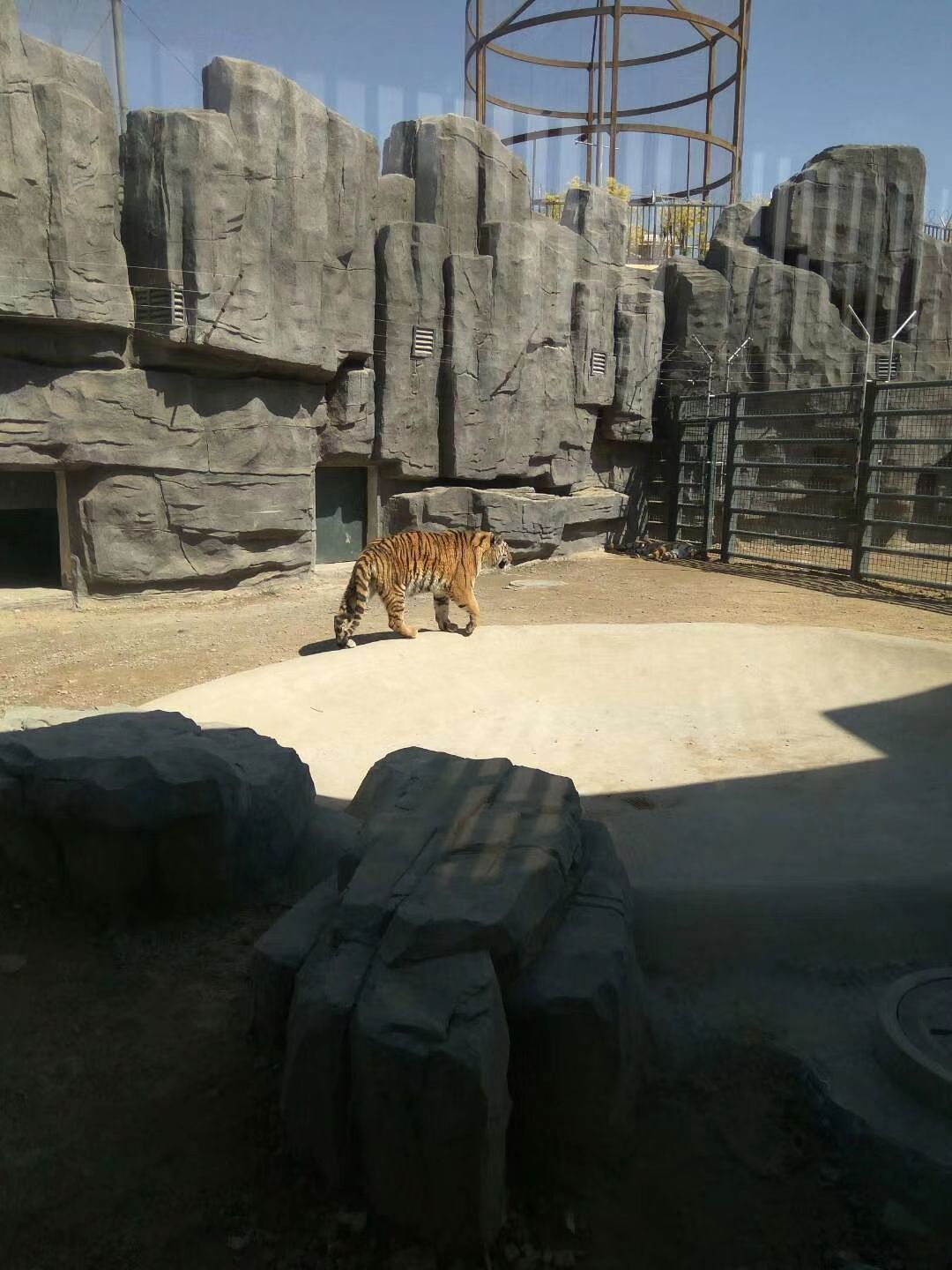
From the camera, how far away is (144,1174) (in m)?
1.75

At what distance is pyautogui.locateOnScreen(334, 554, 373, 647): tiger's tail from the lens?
6.55m

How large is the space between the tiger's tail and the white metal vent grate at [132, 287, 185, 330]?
309 centimetres

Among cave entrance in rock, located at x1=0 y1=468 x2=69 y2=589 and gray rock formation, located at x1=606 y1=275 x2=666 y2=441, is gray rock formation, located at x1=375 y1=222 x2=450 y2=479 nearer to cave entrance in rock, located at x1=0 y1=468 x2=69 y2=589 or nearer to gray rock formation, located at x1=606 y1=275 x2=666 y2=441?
gray rock formation, located at x1=606 y1=275 x2=666 y2=441

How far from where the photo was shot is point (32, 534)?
895 centimetres

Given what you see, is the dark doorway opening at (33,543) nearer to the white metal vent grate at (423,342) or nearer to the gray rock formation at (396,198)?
the white metal vent grate at (423,342)

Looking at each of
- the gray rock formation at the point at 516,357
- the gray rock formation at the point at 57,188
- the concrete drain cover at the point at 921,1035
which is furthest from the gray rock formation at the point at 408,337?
the concrete drain cover at the point at 921,1035

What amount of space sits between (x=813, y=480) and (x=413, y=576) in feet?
31.3

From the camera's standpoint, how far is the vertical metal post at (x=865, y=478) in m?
9.62

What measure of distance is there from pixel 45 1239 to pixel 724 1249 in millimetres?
1186

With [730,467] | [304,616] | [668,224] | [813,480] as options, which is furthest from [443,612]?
[668,224]

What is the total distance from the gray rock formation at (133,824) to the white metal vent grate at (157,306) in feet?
20.3

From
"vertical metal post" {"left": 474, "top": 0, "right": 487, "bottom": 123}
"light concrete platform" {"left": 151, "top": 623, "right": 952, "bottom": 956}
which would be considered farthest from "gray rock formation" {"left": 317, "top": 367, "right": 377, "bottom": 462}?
"vertical metal post" {"left": 474, "top": 0, "right": 487, "bottom": 123}

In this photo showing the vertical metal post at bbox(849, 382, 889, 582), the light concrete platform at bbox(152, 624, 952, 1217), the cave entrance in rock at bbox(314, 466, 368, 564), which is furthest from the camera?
the cave entrance in rock at bbox(314, 466, 368, 564)

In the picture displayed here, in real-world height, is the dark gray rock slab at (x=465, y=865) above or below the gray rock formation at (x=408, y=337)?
below
